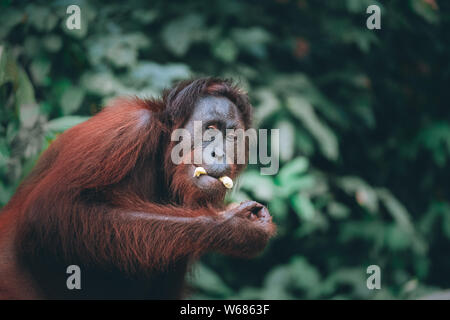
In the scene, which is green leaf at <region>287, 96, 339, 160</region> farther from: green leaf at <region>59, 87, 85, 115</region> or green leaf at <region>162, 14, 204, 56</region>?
green leaf at <region>59, 87, 85, 115</region>

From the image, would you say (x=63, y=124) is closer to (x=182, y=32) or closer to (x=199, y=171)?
(x=199, y=171)

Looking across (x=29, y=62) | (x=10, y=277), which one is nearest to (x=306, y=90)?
(x=29, y=62)

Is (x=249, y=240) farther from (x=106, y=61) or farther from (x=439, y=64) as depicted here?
(x=439, y=64)

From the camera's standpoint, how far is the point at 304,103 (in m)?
4.77

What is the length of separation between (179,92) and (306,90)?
93.5 inches

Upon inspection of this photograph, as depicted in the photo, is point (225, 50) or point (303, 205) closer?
point (303, 205)

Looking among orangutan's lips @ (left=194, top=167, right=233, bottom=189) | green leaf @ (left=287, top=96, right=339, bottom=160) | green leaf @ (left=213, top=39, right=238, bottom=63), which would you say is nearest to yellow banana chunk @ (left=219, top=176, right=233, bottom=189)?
orangutan's lips @ (left=194, top=167, right=233, bottom=189)

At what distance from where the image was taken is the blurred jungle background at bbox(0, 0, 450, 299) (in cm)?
378

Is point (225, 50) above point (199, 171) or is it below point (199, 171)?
above

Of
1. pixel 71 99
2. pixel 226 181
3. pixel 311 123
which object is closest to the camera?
pixel 226 181

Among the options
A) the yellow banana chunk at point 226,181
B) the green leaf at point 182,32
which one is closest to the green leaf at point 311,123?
the green leaf at point 182,32

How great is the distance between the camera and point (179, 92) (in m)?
3.12

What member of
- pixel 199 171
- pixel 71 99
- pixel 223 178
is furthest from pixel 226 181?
pixel 71 99

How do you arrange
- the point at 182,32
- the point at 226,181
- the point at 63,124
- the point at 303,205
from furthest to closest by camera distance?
the point at 182,32, the point at 303,205, the point at 63,124, the point at 226,181
